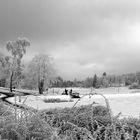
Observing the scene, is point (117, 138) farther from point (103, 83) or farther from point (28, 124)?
point (103, 83)

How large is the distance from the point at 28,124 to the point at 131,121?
1.36 m

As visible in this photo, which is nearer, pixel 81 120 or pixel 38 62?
pixel 81 120

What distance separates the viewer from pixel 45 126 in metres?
1.63

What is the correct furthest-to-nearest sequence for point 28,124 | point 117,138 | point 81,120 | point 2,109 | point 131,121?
point 2,109 → point 131,121 → point 81,120 → point 28,124 → point 117,138

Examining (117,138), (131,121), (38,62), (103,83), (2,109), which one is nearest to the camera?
(117,138)

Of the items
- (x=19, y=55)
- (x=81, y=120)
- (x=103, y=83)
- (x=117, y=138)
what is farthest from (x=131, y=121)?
(x=103, y=83)

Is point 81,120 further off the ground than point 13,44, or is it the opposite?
point 13,44

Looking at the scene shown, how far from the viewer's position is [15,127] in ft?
5.21

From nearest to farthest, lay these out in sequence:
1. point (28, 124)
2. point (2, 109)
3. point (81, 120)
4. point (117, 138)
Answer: point (117, 138)
point (28, 124)
point (81, 120)
point (2, 109)

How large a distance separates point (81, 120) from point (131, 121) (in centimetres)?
66

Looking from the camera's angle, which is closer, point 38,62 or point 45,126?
point 45,126

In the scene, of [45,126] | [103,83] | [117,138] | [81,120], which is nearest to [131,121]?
[81,120]

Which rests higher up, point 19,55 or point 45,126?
point 19,55

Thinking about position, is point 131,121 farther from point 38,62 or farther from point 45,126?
point 38,62
